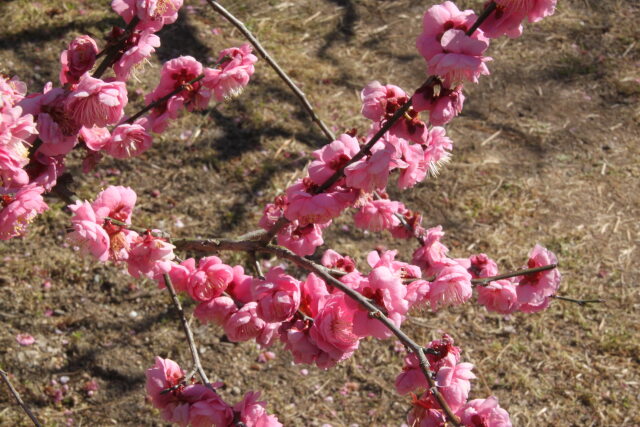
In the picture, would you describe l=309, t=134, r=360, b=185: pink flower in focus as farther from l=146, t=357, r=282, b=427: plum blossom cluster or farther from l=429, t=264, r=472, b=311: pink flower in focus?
l=146, t=357, r=282, b=427: plum blossom cluster

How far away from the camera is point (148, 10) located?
52.7 inches

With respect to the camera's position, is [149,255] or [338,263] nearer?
[149,255]

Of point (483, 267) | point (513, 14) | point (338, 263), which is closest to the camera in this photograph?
point (513, 14)

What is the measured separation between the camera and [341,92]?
435 centimetres

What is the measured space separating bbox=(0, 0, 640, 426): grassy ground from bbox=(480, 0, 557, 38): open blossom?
196 cm

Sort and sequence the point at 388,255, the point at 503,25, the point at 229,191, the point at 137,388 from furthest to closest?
the point at 229,191 < the point at 137,388 < the point at 388,255 < the point at 503,25

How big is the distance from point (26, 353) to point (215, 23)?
2.66 m

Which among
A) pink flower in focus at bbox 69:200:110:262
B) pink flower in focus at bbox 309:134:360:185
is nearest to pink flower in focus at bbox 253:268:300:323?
pink flower in focus at bbox 309:134:360:185

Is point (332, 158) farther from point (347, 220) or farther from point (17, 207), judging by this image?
point (347, 220)

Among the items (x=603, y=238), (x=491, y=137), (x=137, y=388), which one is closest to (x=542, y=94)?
(x=491, y=137)

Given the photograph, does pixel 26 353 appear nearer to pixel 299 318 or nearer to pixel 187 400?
pixel 187 400

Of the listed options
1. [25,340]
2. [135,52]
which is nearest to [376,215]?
[135,52]

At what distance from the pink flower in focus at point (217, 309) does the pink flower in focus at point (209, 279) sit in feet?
0.05

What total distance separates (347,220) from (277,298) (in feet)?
7.08
